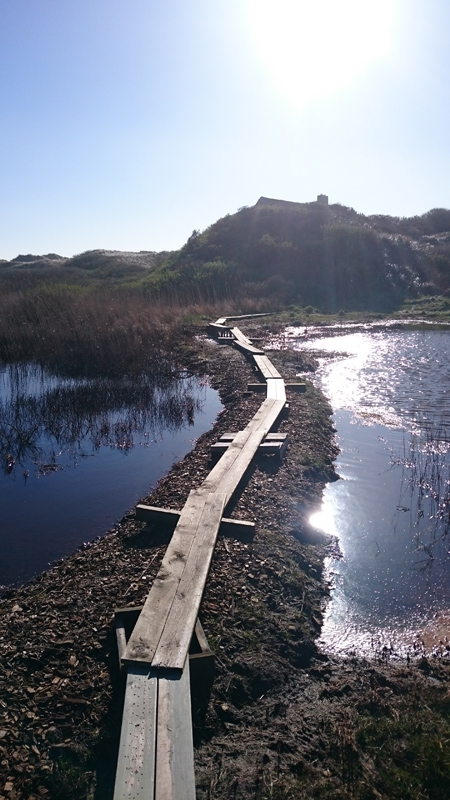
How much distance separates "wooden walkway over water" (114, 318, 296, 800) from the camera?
3047 millimetres

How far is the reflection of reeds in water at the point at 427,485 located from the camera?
6.74m

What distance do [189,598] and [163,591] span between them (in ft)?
0.73

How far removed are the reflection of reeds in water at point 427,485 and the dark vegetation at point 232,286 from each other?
315 inches

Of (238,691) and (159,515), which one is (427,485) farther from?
(238,691)

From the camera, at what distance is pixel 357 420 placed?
11547mm

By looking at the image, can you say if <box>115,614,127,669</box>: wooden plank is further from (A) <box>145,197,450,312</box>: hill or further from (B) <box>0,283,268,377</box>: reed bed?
(A) <box>145,197,450,312</box>: hill

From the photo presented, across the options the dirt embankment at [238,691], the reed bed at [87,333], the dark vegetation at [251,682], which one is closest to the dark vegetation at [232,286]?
the reed bed at [87,333]

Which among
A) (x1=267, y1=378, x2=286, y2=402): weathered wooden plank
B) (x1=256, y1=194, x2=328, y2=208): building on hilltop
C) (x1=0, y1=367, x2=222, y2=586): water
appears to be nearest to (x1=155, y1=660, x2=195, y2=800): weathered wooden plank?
(x1=0, y1=367, x2=222, y2=586): water

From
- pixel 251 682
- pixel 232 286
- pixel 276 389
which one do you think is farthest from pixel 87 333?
pixel 232 286

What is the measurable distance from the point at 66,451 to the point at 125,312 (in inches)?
413

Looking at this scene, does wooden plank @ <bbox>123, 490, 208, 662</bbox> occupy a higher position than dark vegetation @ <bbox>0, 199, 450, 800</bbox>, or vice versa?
wooden plank @ <bbox>123, 490, 208, 662</bbox>

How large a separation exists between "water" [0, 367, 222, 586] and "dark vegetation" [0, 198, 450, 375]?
1802 millimetres

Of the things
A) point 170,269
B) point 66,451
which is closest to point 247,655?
point 66,451

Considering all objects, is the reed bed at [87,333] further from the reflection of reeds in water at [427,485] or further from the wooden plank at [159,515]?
the wooden plank at [159,515]
